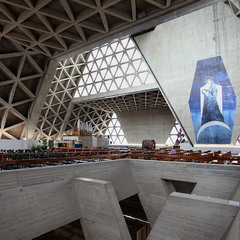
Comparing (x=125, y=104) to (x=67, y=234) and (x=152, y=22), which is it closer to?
(x=152, y=22)

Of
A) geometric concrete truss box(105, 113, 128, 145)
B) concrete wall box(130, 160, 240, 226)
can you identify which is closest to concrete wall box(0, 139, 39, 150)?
concrete wall box(130, 160, 240, 226)

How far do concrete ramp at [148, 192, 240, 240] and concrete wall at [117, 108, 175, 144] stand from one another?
32777 mm

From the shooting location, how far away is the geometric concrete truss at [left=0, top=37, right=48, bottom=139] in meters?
19.4

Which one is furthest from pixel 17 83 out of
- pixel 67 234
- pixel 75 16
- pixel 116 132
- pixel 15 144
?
pixel 116 132

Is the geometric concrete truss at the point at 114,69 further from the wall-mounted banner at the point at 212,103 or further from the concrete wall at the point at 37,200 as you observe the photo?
the concrete wall at the point at 37,200

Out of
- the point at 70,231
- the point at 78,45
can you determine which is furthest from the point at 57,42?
the point at 70,231

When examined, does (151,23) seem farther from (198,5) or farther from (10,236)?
(10,236)

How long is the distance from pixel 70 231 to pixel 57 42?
1477 centimetres

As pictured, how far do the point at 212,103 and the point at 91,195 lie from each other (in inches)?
608

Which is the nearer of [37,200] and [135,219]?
[37,200]

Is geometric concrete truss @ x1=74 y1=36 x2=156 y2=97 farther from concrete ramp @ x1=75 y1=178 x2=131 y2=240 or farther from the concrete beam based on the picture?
concrete ramp @ x1=75 y1=178 x2=131 y2=240

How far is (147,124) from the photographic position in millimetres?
40094

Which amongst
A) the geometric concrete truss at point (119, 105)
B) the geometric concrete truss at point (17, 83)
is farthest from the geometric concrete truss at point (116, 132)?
the geometric concrete truss at point (17, 83)

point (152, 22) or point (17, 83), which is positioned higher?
point (152, 22)
